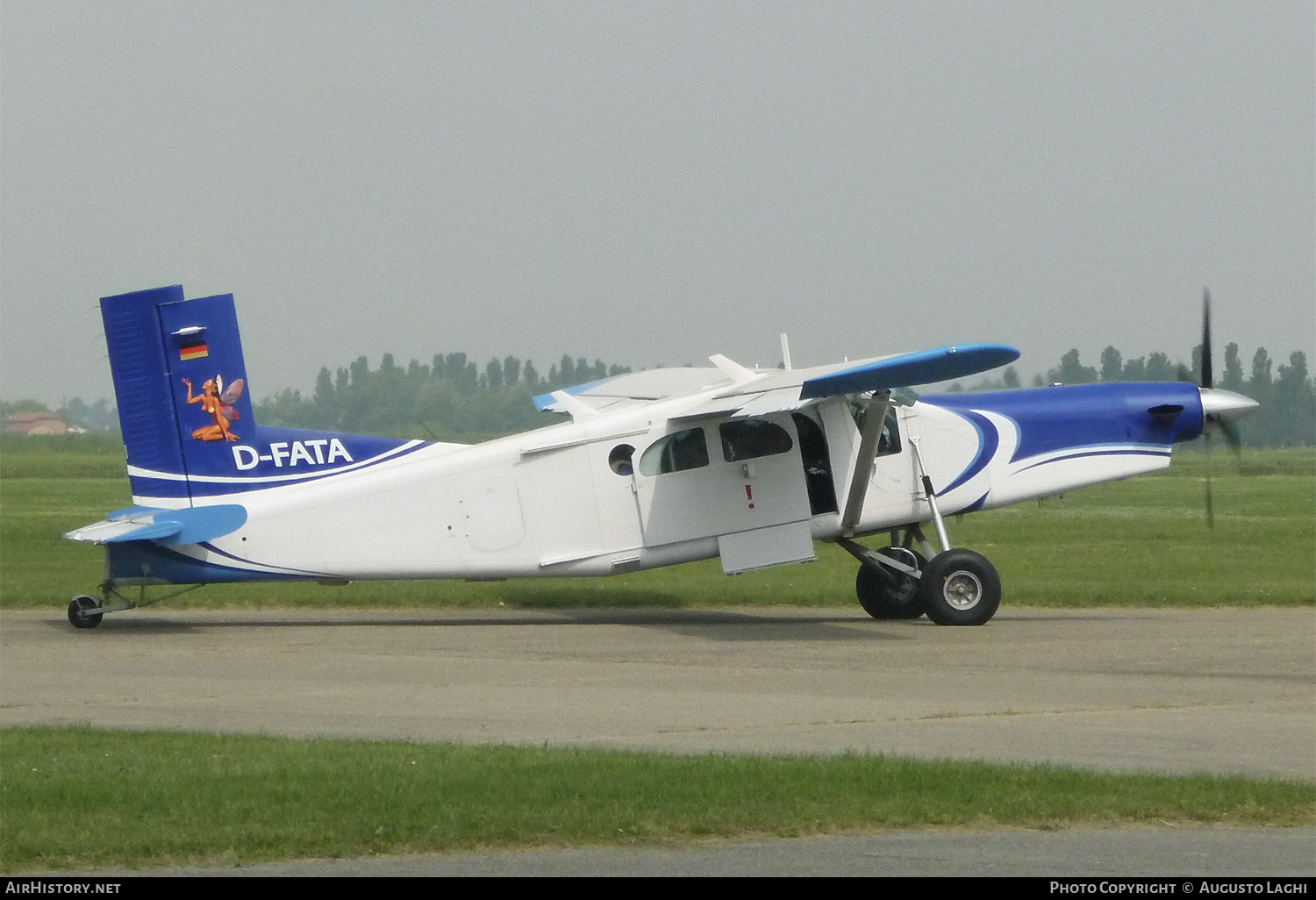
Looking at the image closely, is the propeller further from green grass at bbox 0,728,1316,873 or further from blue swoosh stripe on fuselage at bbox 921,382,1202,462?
green grass at bbox 0,728,1316,873

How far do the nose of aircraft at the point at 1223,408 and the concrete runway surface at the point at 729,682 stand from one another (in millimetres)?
2280

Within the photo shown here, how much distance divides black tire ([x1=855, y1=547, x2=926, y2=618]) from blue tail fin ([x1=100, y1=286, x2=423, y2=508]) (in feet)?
19.3

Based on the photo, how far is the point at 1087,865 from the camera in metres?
6.47

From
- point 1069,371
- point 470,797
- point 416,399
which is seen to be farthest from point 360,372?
point 470,797

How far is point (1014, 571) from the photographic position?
892 inches

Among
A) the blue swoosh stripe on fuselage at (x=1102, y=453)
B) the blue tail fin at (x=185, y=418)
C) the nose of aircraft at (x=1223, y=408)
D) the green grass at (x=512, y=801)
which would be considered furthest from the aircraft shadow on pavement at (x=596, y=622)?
the green grass at (x=512, y=801)

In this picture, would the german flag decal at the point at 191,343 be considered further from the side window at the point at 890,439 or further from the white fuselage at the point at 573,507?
the side window at the point at 890,439

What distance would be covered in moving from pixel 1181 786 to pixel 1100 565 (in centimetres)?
1603

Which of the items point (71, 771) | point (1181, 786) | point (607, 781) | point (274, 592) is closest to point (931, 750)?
point (1181, 786)

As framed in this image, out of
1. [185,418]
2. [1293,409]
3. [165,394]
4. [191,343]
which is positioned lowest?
[1293,409]

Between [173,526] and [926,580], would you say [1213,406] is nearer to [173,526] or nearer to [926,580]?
[926,580]

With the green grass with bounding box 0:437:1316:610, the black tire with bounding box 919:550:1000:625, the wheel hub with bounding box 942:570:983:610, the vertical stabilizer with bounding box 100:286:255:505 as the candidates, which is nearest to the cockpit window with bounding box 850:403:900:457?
the black tire with bounding box 919:550:1000:625

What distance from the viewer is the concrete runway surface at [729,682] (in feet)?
32.4

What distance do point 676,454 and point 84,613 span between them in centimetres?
671
